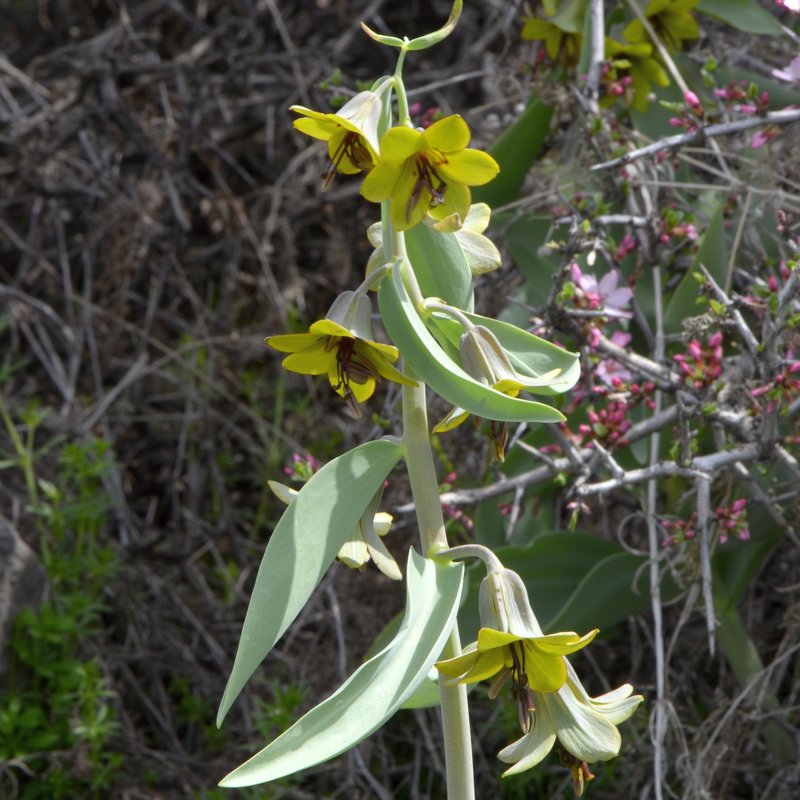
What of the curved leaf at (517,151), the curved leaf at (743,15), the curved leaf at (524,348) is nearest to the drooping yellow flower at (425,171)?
the curved leaf at (524,348)

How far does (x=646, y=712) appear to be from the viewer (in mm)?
1962

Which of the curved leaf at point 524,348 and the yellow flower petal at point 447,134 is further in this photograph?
the curved leaf at point 524,348

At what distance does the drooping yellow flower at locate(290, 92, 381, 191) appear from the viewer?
96 cm

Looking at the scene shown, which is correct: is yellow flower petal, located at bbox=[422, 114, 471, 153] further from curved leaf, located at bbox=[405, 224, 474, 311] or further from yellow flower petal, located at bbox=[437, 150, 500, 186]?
curved leaf, located at bbox=[405, 224, 474, 311]

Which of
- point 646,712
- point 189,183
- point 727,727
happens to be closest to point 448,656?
point 727,727

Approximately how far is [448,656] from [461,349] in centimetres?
31

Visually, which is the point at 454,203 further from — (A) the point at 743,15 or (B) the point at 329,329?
(A) the point at 743,15

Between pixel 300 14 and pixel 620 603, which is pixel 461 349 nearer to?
pixel 620 603

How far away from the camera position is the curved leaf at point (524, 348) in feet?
3.48

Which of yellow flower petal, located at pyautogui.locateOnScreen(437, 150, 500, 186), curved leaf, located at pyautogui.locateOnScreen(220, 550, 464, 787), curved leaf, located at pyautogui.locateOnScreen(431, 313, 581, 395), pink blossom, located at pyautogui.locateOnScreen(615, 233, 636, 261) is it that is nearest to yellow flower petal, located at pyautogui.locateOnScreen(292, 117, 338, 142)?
yellow flower petal, located at pyautogui.locateOnScreen(437, 150, 500, 186)

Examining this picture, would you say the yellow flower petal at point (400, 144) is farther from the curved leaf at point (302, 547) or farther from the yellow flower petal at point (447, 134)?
the curved leaf at point (302, 547)

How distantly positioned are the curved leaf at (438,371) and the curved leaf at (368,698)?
169 millimetres

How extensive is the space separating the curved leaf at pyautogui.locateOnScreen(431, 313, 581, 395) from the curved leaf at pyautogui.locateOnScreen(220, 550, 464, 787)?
220 mm

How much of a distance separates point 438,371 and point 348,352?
12cm
